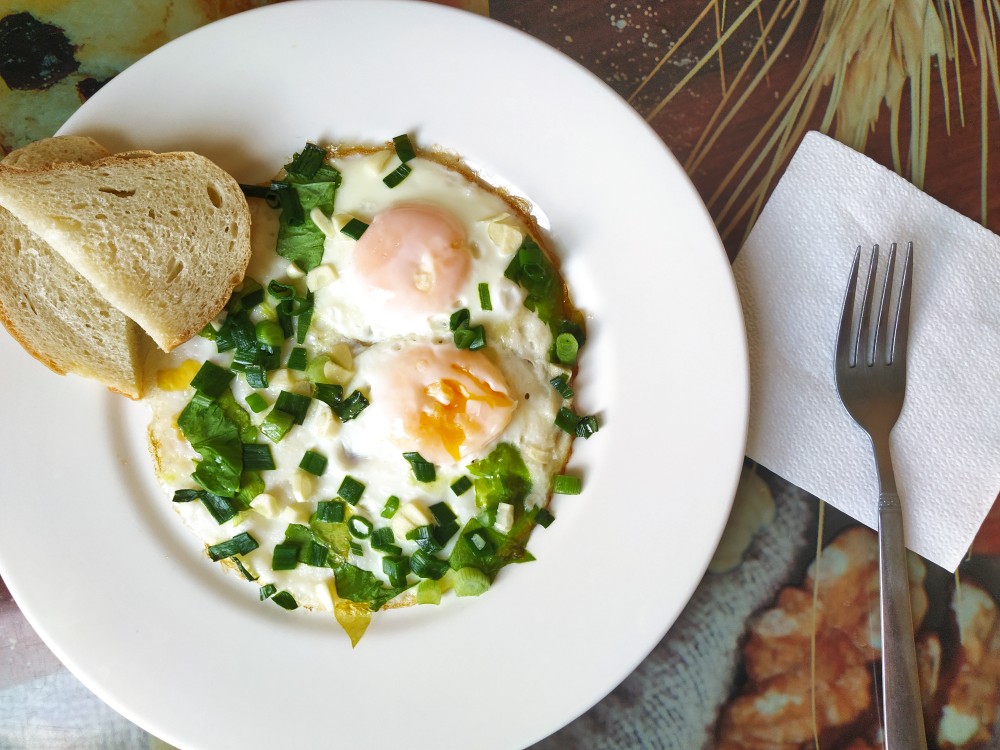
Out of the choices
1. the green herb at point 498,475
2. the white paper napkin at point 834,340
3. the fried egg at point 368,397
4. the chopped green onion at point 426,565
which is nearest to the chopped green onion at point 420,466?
the fried egg at point 368,397

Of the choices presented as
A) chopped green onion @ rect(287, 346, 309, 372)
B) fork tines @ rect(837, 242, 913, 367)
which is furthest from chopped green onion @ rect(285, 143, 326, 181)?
fork tines @ rect(837, 242, 913, 367)

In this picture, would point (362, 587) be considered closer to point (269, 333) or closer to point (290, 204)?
Answer: point (269, 333)

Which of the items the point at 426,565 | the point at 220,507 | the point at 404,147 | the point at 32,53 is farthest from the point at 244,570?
the point at 32,53

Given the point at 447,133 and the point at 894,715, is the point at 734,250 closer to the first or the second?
the point at 447,133

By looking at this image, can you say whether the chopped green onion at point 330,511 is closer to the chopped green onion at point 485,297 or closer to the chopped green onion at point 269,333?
the chopped green onion at point 269,333

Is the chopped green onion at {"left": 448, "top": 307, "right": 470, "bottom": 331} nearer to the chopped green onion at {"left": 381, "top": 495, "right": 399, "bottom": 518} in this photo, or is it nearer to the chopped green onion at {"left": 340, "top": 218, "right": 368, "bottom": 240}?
the chopped green onion at {"left": 340, "top": 218, "right": 368, "bottom": 240}
